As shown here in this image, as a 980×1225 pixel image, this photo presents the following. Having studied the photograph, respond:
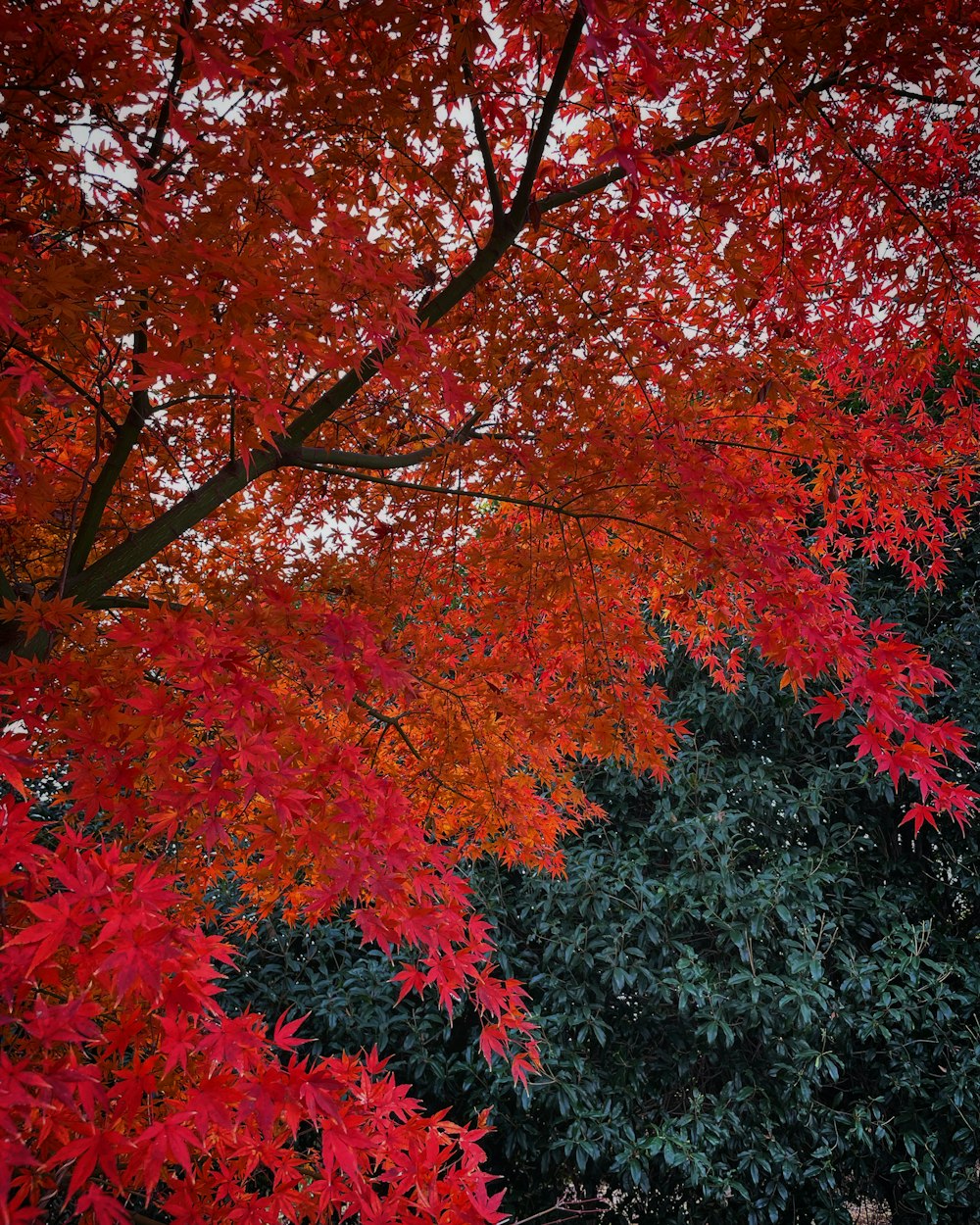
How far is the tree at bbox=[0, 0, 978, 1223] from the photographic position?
4.72 ft

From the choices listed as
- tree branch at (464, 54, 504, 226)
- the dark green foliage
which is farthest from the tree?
the dark green foliage

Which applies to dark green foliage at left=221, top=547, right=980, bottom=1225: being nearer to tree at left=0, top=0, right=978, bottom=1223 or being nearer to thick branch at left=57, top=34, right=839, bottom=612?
tree at left=0, top=0, right=978, bottom=1223

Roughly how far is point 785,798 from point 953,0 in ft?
11.0

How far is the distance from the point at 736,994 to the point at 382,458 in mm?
2998

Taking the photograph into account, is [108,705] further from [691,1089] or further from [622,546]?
[691,1089]

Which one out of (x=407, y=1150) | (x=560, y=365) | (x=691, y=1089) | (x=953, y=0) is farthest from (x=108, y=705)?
(x=691, y=1089)

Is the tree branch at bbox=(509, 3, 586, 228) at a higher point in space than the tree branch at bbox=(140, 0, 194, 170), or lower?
lower

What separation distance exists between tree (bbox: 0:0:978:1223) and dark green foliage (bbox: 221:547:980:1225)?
1.41 m

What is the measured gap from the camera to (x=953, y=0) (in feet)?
6.35

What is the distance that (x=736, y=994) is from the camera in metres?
4.00

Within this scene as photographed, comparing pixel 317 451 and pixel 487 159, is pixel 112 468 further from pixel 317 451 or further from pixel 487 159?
pixel 487 159

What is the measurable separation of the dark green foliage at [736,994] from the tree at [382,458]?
141 cm

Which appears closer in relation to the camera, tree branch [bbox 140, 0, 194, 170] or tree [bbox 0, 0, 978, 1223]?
tree [bbox 0, 0, 978, 1223]

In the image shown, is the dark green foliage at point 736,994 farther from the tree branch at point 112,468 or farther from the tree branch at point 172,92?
the tree branch at point 172,92
